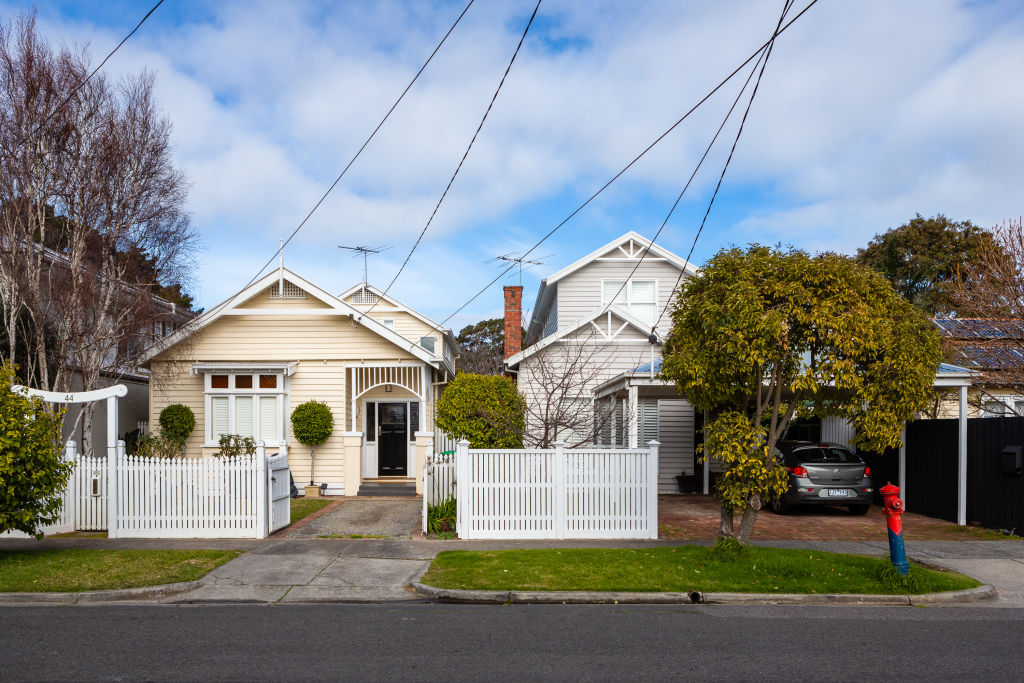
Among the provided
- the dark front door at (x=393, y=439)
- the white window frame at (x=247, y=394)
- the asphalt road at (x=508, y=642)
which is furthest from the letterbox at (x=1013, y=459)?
the white window frame at (x=247, y=394)

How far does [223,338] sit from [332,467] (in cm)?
425

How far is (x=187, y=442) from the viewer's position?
19484 mm

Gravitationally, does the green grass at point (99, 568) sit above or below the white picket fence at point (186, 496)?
below

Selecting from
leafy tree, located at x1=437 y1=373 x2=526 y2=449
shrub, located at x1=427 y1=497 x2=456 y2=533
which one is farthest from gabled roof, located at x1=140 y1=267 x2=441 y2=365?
shrub, located at x1=427 y1=497 x2=456 y2=533

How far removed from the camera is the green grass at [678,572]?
900 centimetres

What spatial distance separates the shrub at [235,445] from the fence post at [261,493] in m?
5.11

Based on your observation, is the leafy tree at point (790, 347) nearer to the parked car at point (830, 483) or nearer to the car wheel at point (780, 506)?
the parked car at point (830, 483)

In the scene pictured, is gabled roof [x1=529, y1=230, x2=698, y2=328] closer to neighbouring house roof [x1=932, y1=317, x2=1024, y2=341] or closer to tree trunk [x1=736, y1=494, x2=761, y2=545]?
neighbouring house roof [x1=932, y1=317, x2=1024, y2=341]

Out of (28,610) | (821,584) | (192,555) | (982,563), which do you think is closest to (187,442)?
(192,555)

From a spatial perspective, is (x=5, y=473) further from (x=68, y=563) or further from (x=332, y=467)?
(x=332, y=467)

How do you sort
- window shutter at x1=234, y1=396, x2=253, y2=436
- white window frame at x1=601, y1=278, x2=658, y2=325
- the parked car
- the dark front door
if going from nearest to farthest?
the parked car < window shutter at x1=234, y1=396, x2=253, y2=436 < the dark front door < white window frame at x1=601, y1=278, x2=658, y2=325

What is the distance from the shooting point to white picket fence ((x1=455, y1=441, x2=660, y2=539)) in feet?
41.1

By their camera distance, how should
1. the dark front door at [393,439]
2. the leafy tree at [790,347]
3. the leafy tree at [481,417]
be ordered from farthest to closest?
the dark front door at [393,439] → the leafy tree at [481,417] → the leafy tree at [790,347]

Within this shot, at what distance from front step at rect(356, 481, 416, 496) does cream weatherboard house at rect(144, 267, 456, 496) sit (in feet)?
0.17
